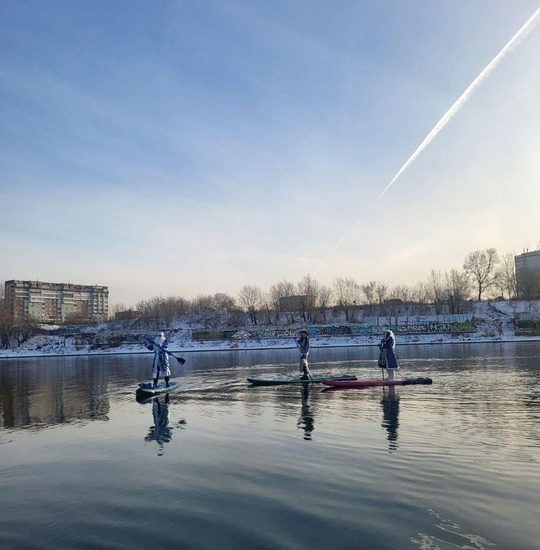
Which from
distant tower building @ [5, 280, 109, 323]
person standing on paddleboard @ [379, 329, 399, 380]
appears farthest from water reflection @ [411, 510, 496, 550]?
distant tower building @ [5, 280, 109, 323]

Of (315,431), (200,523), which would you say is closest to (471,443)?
(315,431)

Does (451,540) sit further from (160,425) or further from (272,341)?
(272,341)

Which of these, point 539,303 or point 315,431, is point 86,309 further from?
point 315,431

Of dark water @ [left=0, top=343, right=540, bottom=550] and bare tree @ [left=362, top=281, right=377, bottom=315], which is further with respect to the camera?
bare tree @ [left=362, top=281, right=377, bottom=315]

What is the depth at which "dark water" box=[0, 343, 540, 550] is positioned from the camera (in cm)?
525

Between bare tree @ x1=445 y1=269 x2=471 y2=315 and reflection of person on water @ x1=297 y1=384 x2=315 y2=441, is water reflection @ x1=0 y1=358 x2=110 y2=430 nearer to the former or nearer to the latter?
reflection of person on water @ x1=297 y1=384 x2=315 y2=441

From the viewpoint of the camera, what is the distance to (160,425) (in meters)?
11.6

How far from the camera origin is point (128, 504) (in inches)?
250

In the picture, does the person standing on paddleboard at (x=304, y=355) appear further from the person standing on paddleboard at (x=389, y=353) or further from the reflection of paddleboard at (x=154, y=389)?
the reflection of paddleboard at (x=154, y=389)

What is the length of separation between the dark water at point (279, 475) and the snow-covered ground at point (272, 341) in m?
46.9

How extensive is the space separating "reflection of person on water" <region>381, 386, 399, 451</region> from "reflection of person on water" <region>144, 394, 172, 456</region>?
424 cm

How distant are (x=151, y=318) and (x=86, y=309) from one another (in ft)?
346

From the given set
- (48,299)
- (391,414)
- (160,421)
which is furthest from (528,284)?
(48,299)

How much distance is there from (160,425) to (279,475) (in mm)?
5191
